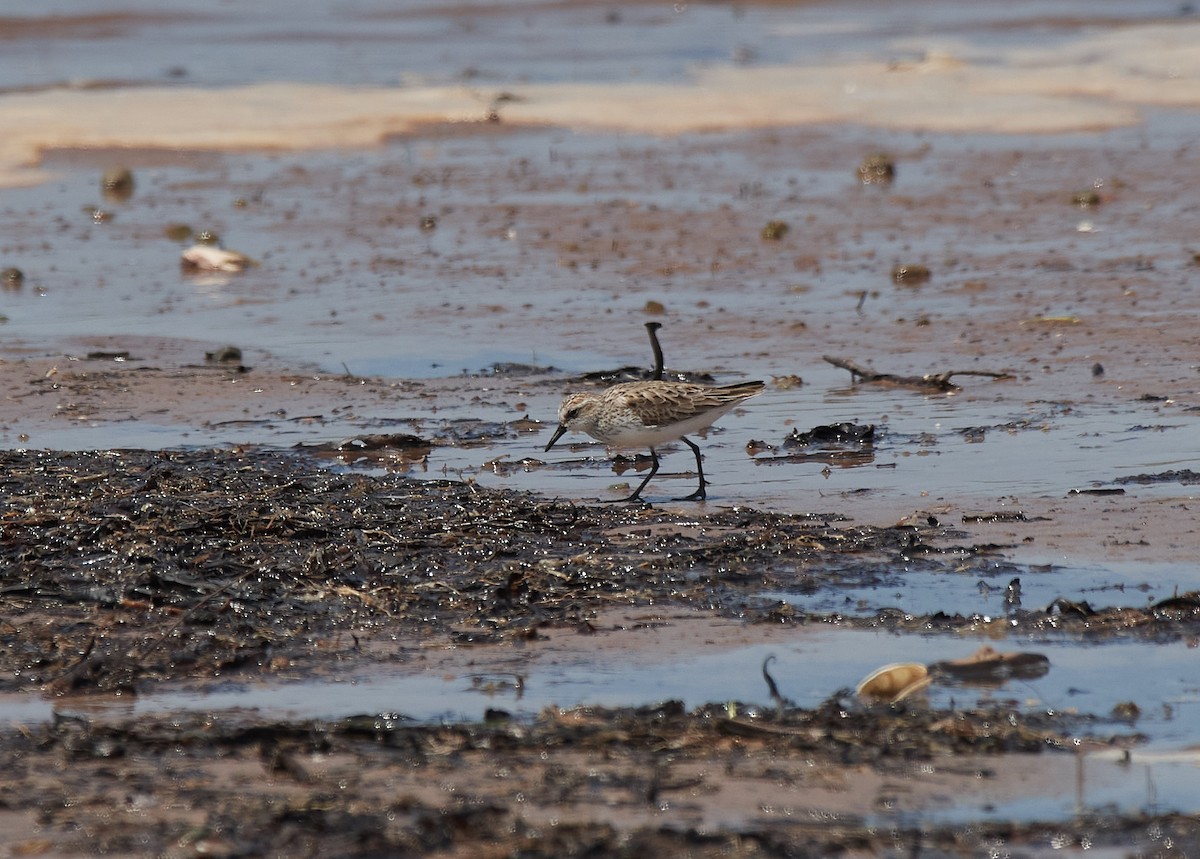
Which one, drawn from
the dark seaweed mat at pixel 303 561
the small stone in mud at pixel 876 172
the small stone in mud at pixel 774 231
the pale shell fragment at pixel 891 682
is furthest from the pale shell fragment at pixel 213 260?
the pale shell fragment at pixel 891 682

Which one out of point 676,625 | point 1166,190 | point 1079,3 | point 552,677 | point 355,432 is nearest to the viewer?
point 552,677

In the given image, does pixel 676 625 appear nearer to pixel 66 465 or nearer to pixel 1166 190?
pixel 66 465

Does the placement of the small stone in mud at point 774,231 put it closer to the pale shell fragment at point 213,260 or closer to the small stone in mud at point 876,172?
the small stone in mud at point 876,172

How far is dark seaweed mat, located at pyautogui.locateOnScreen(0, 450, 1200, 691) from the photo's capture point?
6926 millimetres

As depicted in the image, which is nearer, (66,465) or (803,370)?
(66,465)

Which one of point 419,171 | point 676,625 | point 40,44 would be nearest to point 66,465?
point 676,625

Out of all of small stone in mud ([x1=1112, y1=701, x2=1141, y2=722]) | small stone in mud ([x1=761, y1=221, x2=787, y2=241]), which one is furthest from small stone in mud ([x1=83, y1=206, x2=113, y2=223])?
small stone in mud ([x1=1112, y1=701, x2=1141, y2=722])

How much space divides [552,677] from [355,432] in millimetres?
4545

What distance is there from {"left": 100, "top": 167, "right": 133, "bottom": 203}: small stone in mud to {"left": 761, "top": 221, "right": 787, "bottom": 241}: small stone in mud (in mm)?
7370

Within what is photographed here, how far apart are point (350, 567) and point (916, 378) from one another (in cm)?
507

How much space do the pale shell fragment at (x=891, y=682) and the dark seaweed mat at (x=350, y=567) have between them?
84 cm

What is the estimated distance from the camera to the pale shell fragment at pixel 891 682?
6133mm

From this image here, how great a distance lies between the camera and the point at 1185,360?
12086 mm

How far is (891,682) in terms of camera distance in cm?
614
